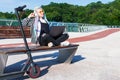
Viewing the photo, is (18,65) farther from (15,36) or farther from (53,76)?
(15,36)

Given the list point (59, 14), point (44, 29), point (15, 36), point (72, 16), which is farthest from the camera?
point (72, 16)

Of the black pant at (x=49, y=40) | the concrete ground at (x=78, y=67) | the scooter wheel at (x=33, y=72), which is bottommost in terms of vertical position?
the concrete ground at (x=78, y=67)

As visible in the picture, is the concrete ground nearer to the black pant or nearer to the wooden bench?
the wooden bench

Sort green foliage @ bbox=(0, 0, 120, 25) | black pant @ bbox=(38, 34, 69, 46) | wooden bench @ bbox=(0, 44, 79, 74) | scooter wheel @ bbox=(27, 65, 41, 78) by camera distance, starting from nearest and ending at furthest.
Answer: wooden bench @ bbox=(0, 44, 79, 74) → scooter wheel @ bbox=(27, 65, 41, 78) → black pant @ bbox=(38, 34, 69, 46) → green foliage @ bbox=(0, 0, 120, 25)

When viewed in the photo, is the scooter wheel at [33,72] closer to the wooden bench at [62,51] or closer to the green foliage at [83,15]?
the wooden bench at [62,51]

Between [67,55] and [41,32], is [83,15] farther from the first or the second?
[41,32]

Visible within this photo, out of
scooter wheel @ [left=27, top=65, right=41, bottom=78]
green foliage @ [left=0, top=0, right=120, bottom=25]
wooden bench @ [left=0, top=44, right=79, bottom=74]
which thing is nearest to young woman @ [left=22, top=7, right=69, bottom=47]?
wooden bench @ [left=0, top=44, right=79, bottom=74]

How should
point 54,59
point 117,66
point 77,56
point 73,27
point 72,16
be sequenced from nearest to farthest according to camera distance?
point 117,66 < point 54,59 < point 77,56 < point 73,27 < point 72,16

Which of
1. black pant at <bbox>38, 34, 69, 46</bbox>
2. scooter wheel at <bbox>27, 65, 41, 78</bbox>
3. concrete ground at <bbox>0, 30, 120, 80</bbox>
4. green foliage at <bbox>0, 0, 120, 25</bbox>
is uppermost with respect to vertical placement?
black pant at <bbox>38, 34, 69, 46</bbox>

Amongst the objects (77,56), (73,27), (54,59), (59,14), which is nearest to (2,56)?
(54,59)

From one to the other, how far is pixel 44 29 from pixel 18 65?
3.92 feet

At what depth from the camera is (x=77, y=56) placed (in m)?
10.6

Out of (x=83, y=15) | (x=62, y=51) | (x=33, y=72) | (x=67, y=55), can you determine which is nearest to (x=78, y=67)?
(x=67, y=55)

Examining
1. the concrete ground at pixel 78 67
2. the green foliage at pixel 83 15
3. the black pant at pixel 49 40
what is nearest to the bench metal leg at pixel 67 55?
the concrete ground at pixel 78 67
